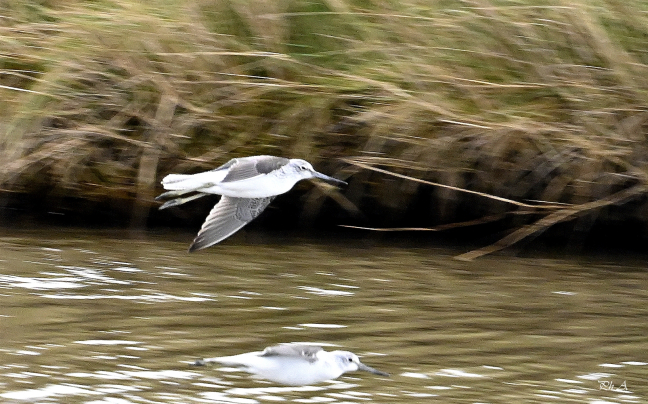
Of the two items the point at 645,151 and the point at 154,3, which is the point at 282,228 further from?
the point at 645,151

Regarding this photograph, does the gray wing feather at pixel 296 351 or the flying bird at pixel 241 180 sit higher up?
the flying bird at pixel 241 180

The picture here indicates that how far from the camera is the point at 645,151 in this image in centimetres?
669

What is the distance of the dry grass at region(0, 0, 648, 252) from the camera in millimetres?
6738

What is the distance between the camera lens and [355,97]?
22.7ft

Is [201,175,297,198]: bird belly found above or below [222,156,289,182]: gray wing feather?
below

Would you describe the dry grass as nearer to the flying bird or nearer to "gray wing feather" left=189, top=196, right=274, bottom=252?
"gray wing feather" left=189, top=196, right=274, bottom=252

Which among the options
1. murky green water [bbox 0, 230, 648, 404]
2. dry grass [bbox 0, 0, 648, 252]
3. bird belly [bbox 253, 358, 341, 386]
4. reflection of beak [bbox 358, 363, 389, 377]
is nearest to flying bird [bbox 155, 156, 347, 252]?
murky green water [bbox 0, 230, 648, 404]

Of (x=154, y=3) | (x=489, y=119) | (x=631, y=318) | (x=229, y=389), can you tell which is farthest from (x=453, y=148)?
(x=229, y=389)

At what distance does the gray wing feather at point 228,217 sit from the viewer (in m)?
5.43

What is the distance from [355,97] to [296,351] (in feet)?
10.5

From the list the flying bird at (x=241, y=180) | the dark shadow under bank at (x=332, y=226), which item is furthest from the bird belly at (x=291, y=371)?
the dark shadow under bank at (x=332, y=226)

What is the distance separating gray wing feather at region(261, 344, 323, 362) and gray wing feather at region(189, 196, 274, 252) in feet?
4.81

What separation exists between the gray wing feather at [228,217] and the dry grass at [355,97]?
4.19 feet

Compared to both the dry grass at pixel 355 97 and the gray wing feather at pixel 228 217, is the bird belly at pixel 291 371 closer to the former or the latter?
the gray wing feather at pixel 228 217
